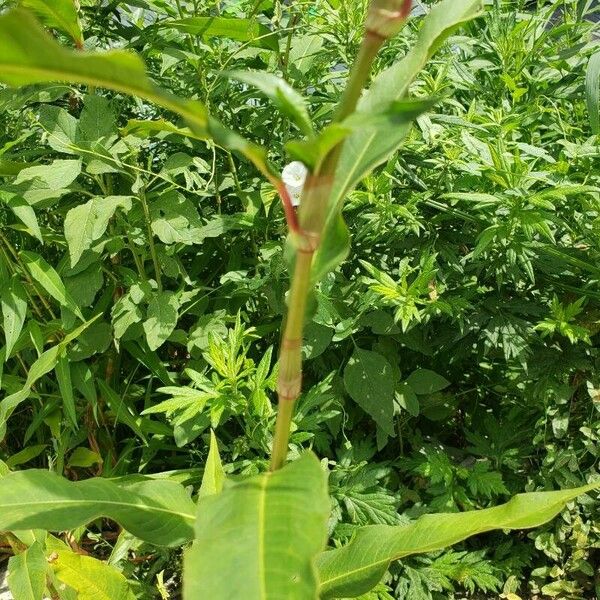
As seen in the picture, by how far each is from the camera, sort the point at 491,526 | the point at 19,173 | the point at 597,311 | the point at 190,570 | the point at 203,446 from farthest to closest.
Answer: the point at 203,446 → the point at 597,311 → the point at 19,173 → the point at 491,526 → the point at 190,570

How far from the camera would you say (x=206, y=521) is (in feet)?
2.66

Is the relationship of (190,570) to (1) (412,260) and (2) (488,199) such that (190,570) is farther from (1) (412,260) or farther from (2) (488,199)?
(1) (412,260)

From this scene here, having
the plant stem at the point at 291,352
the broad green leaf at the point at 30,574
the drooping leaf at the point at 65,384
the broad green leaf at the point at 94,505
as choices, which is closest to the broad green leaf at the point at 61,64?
the plant stem at the point at 291,352

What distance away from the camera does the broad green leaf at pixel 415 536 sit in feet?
3.41

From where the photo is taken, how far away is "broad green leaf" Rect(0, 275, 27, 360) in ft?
5.47

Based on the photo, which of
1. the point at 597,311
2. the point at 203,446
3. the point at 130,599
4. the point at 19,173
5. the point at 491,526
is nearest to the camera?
the point at 491,526

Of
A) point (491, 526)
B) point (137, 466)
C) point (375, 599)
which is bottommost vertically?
point (137, 466)

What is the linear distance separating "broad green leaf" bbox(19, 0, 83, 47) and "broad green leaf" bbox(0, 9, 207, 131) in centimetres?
90

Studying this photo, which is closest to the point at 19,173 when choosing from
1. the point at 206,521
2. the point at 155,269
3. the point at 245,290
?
the point at 155,269

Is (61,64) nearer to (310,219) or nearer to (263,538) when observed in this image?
(310,219)

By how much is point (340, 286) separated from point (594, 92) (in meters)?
0.68

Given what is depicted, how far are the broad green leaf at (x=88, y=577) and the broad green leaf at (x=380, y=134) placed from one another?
3.13ft

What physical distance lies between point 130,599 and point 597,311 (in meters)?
1.17

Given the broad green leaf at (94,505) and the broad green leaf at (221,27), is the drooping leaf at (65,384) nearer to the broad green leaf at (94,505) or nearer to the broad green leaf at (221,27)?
the broad green leaf at (94,505)
